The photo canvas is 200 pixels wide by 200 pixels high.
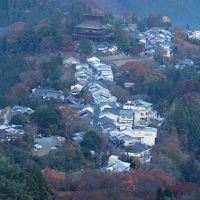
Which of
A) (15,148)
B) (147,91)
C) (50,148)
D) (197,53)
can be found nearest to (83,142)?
(50,148)

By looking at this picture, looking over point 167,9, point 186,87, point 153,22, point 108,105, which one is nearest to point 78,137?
point 108,105

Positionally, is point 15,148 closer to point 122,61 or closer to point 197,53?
point 122,61

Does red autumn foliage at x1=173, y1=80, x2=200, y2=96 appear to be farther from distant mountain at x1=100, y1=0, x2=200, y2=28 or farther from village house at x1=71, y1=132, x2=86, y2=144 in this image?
distant mountain at x1=100, y1=0, x2=200, y2=28

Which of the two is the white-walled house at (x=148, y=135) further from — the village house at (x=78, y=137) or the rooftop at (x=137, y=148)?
the village house at (x=78, y=137)

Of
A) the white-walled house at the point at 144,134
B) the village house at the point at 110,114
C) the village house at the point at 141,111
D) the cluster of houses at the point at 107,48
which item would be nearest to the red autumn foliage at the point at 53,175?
the white-walled house at the point at 144,134

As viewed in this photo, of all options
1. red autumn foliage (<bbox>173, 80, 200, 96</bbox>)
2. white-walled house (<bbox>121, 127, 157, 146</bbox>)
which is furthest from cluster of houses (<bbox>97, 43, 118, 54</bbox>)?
white-walled house (<bbox>121, 127, 157, 146</bbox>)

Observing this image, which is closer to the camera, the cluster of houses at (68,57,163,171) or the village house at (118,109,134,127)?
the cluster of houses at (68,57,163,171)

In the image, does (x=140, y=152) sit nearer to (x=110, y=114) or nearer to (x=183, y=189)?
(x=110, y=114)
